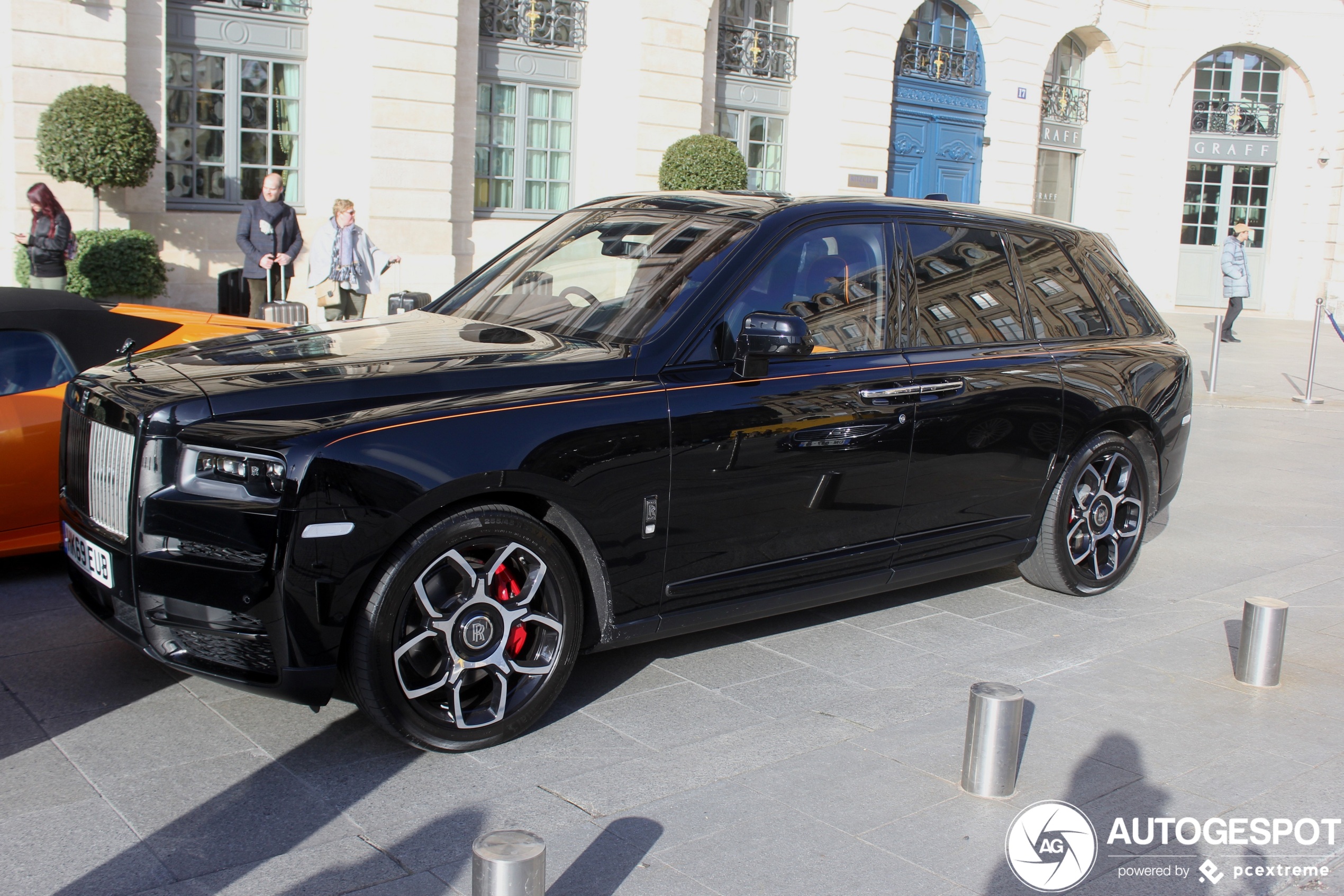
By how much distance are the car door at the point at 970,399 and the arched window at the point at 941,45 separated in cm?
1785

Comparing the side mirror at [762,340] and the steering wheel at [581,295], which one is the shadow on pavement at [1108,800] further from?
the steering wheel at [581,295]

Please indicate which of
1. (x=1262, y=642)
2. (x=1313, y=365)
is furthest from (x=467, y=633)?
(x=1313, y=365)

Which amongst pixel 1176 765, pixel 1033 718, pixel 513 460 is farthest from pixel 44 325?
pixel 1176 765

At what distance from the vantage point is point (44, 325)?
5703 millimetres

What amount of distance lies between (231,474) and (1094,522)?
4.18 m

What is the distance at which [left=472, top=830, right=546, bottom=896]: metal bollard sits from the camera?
7.85ft

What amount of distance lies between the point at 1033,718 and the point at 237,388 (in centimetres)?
299

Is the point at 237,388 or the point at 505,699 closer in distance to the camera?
the point at 237,388

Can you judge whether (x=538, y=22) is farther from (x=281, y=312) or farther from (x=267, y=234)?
(x=281, y=312)

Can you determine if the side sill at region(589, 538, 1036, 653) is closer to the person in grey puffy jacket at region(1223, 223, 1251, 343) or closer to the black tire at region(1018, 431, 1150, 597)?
the black tire at region(1018, 431, 1150, 597)

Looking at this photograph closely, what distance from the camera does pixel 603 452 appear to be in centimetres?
404

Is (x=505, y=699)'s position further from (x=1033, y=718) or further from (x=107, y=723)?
(x=1033, y=718)

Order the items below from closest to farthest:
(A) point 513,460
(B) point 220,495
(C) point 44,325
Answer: (B) point 220,495 < (A) point 513,460 < (C) point 44,325

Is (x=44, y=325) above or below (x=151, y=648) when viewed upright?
above
